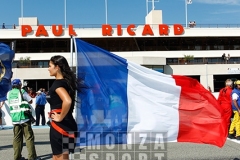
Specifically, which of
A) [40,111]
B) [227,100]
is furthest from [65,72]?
[40,111]

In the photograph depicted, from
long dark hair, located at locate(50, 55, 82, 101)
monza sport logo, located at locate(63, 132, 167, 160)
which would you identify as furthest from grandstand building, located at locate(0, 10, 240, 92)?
long dark hair, located at locate(50, 55, 82, 101)

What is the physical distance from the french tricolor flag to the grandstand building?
36.1 m

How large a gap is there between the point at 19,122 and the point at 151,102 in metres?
2.87

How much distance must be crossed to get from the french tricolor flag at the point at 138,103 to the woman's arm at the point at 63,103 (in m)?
1.06

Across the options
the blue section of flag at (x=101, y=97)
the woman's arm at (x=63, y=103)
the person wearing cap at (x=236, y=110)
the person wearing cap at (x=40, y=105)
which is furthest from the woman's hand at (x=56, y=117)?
the person wearing cap at (x=40, y=105)

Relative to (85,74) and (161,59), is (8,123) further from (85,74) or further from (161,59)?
(161,59)

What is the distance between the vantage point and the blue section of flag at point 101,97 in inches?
205

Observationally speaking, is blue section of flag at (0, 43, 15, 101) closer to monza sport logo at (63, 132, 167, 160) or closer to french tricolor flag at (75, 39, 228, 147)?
monza sport logo at (63, 132, 167, 160)

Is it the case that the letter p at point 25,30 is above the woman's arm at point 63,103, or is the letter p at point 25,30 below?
above

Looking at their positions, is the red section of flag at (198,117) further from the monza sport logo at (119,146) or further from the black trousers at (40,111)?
the black trousers at (40,111)

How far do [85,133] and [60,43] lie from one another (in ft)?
139

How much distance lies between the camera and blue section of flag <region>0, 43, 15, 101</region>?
8258 millimetres

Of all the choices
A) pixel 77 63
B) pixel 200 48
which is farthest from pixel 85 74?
pixel 200 48

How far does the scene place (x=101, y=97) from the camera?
5.32 meters
